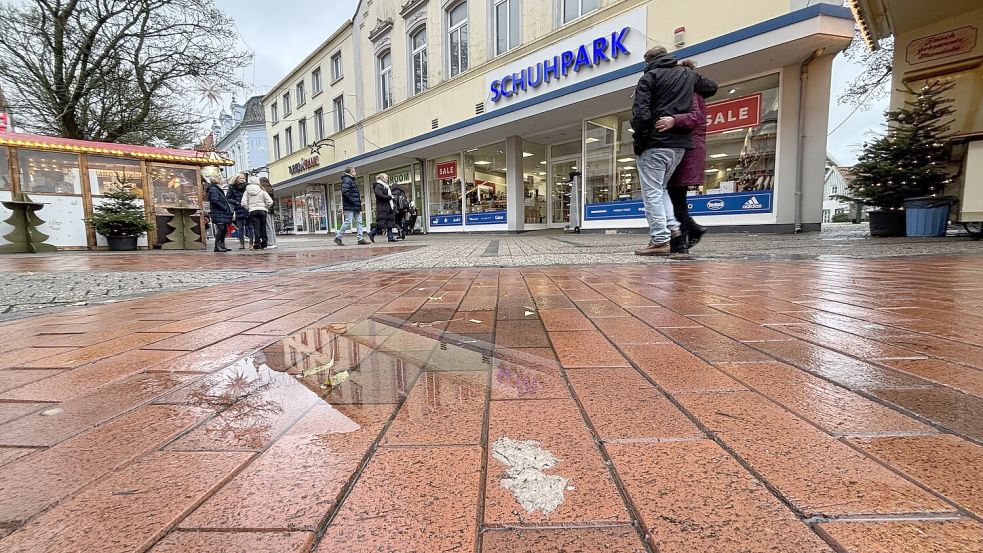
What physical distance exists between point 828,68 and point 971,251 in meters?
5.68

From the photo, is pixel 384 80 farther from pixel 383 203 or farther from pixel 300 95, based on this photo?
pixel 383 203

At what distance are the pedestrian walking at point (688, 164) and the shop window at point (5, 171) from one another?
558 inches

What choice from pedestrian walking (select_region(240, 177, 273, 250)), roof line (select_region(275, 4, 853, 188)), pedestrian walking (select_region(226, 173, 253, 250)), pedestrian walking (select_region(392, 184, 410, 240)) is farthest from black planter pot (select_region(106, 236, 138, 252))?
roof line (select_region(275, 4, 853, 188))

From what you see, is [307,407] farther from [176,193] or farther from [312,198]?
[312,198]

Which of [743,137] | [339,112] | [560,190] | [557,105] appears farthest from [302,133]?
[743,137]

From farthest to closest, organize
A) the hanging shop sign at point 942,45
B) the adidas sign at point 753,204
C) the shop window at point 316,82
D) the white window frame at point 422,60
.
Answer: the shop window at point 316,82 < the white window frame at point 422,60 < the adidas sign at point 753,204 < the hanging shop sign at point 942,45

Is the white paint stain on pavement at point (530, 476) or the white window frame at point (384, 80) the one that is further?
the white window frame at point (384, 80)

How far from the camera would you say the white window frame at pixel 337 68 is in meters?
20.2

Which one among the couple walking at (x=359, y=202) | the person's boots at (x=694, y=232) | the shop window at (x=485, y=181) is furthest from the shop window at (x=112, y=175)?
the person's boots at (x=694, y=232)

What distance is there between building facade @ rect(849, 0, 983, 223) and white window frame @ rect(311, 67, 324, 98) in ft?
73.5

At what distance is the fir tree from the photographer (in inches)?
280

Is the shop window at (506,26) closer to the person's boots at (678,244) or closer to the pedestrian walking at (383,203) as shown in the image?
the pedestrian walking at (383,203)

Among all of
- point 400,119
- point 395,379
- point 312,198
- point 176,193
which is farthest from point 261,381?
point 312,198

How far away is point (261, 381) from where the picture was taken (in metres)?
1.25
